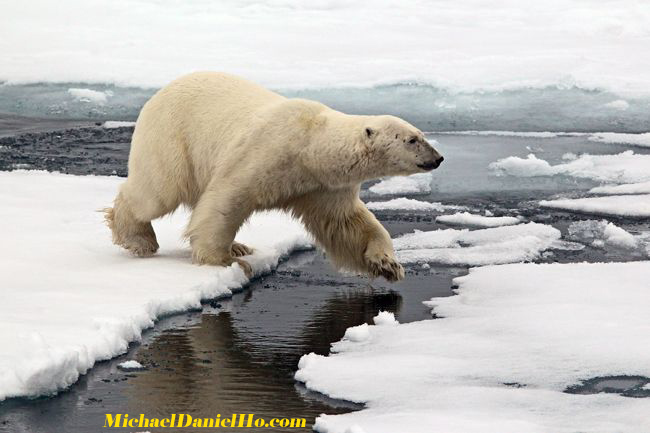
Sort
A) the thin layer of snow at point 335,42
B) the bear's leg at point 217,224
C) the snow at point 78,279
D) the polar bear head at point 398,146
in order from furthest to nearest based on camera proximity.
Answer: the thin layer of snow at point 335,42, the bear's leg at point 217,224, the polar bear head at point 398,146, the snow at point 78,279

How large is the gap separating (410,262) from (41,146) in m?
5.48

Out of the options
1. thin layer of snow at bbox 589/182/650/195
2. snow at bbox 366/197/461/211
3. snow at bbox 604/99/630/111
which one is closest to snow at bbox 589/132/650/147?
snow at bbox 604/99/630/111

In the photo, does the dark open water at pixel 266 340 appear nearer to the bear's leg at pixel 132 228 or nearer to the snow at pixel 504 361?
the snow at pixel 504 361

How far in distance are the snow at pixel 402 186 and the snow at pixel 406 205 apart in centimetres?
49

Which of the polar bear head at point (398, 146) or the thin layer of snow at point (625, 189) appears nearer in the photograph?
the polar bear head at point (398, 146)

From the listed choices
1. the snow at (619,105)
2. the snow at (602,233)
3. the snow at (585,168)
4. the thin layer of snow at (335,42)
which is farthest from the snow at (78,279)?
the snow at (619,105)

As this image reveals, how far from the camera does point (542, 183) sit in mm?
9391

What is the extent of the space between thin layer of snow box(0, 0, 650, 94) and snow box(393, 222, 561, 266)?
212 inches

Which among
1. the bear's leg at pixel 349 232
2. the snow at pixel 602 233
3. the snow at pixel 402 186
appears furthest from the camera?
the snow at pixel 402 186

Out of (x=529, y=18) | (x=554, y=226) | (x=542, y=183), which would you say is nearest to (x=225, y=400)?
(x=554, y=226)

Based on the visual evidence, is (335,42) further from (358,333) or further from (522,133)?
(358,333)

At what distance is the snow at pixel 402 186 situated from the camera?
8945mm

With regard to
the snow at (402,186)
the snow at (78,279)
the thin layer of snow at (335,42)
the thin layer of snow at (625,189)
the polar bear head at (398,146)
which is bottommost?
the snow at (78,279)

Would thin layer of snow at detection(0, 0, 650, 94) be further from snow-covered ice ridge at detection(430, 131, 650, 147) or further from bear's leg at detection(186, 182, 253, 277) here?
bear's leg at detection(186, 182, 253, 277)
